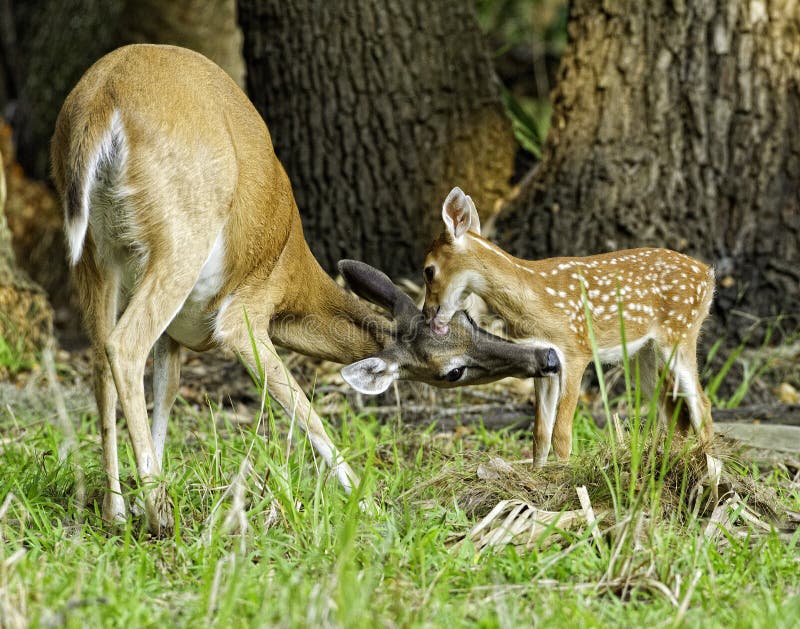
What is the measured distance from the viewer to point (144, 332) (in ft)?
13.7

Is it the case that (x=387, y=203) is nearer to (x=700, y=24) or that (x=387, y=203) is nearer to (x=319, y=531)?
(x=700, y=24)

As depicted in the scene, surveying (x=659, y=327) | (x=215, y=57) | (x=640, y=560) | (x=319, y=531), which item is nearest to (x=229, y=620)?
Answer: (x=319, y=531)

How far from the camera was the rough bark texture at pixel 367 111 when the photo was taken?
686 centimetres

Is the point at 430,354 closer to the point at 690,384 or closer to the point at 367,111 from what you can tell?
the point at 690,384

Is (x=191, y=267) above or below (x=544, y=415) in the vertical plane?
above

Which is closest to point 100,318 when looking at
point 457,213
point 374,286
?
point 374,286

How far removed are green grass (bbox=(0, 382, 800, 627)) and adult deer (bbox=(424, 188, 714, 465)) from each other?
82 centimetres

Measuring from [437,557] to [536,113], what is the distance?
26.7 feet

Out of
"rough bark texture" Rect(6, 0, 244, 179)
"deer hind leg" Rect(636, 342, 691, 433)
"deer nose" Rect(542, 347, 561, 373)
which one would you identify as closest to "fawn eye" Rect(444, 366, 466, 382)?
"deer nose" Rect(542, 347, 561, 373)

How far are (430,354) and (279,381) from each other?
780 millimetres

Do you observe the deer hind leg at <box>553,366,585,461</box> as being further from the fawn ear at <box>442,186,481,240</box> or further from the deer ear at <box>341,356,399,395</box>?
the fawn ear at <box>442,186,481,240</box>

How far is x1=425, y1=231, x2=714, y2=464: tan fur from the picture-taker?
4.96 m

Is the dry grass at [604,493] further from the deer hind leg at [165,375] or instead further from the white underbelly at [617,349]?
the deer hind leg at [165,375]

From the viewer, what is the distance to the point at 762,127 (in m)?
6.44
